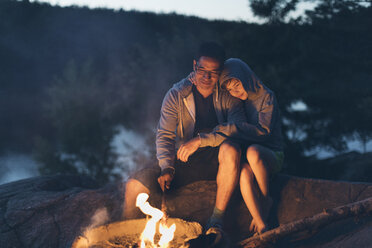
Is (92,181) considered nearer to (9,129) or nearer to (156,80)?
(156,80)

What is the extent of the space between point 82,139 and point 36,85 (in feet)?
16.3

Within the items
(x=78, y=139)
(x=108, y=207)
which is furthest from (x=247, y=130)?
(x=78, y=139)

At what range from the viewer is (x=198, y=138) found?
279cm

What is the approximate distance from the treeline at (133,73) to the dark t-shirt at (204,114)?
401cm

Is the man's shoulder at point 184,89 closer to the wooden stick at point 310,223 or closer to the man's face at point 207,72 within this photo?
the man's face at point 207,72

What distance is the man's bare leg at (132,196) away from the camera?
9.11 feet

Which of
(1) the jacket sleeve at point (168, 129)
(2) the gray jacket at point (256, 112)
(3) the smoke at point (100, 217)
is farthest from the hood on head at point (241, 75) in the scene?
(3) the smoke at point (100, 217)

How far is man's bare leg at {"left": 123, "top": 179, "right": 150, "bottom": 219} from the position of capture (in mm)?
2777

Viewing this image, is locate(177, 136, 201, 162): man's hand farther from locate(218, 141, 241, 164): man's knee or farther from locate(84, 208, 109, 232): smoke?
locate(84, 208, 109, 232): smoke

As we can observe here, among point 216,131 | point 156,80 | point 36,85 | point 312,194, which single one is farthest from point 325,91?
point 36,85

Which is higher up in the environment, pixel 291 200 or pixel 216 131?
pixel 216 131

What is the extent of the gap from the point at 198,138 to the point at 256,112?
0.61 metres

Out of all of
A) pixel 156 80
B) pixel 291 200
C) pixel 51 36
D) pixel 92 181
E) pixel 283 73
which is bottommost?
pixel 291 200

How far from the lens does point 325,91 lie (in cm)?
698
